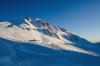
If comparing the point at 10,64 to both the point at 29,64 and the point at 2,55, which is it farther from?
the point at 2,55

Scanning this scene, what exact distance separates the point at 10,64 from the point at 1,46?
92.5 feet

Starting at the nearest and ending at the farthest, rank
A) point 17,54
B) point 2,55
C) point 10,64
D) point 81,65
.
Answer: point 10,64
point 81,65
point 2,55
point 17,54

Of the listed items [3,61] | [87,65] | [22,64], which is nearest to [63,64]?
[87,65]

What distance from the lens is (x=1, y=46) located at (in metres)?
102

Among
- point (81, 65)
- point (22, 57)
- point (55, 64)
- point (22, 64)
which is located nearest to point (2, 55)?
point (22, 57)

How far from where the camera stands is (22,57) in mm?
92625

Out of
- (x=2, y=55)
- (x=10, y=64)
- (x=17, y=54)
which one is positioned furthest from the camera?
(x=17, y=54)

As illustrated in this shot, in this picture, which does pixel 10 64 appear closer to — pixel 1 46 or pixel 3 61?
Answer: pixel 3 61

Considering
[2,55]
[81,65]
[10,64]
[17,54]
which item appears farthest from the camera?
[17,54]

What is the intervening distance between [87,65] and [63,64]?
25.0 feet

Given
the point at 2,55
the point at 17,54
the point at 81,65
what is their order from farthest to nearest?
the point at 17,54 → the point at 2,55 → the point at 81,65

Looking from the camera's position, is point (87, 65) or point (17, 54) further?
point (17, 54)

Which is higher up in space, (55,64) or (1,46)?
(1,46)

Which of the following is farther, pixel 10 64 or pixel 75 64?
pixel 75 64
